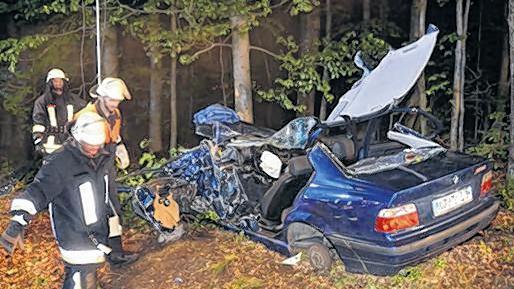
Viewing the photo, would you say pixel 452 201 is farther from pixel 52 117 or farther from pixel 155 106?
pixel 155 106

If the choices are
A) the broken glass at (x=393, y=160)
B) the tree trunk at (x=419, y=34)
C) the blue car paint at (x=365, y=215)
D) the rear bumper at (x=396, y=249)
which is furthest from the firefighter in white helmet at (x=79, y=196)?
the tree trunk at (x=419, y=34)

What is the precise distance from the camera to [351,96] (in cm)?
564

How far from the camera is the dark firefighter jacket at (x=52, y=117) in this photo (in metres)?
7.55

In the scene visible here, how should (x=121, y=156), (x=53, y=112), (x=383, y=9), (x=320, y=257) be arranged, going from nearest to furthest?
(x=320, y=257) → (x=121, y=156) → (x=53, y=112) → (x=383, y=9)

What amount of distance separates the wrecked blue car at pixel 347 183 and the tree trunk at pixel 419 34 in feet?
8.00

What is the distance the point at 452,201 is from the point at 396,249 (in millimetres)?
729

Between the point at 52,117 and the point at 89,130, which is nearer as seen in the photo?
the point at 89,130

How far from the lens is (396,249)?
14.3 ft

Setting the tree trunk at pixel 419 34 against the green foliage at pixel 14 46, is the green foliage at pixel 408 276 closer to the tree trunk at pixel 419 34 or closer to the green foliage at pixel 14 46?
the tree trunk at pixel 419 34

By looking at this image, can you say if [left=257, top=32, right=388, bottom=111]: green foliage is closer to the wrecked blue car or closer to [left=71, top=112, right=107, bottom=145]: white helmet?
the wrecked blue car

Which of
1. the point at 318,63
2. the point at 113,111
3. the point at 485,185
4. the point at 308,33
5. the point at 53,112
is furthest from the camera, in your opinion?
the point at 308,33

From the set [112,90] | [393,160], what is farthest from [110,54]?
[393,160]

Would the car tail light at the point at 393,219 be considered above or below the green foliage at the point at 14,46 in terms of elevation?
below

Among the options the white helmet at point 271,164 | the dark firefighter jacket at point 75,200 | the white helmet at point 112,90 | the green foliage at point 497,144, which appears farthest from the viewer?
the green foliage at point 497,144
